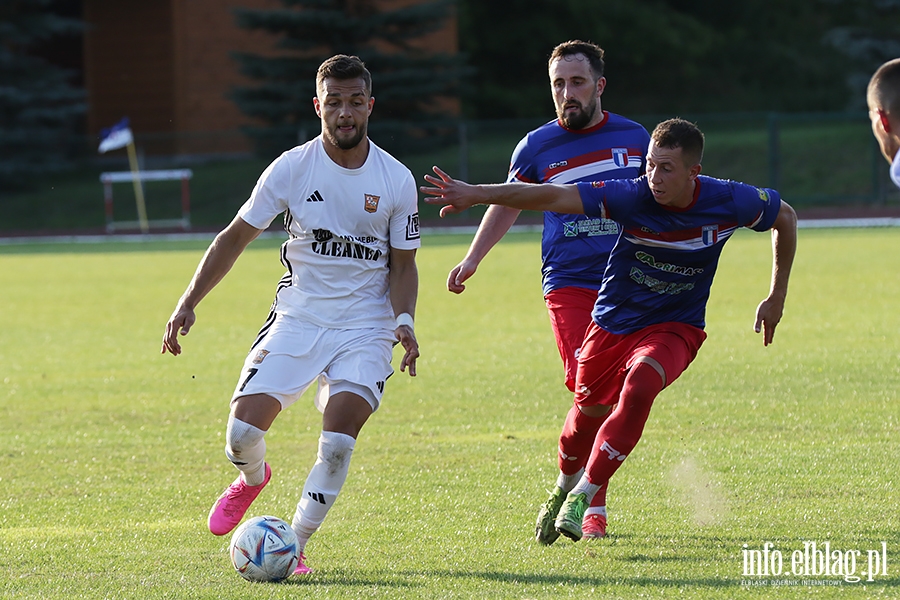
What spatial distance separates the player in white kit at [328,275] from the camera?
5.52 metres

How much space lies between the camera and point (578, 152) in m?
6.45

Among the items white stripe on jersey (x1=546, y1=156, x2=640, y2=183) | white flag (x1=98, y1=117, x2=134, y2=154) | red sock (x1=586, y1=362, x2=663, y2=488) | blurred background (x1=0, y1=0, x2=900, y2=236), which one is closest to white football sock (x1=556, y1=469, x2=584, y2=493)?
red sock (x1=586, y1=362, x2=663, y2=488)

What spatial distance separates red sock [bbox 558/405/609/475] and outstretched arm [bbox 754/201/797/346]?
880 millimetres

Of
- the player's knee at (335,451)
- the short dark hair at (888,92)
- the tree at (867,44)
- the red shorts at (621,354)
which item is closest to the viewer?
the short dark hair at (888,92)

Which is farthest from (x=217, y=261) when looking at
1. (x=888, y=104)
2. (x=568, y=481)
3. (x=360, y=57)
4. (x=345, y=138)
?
(x=360, y=57)

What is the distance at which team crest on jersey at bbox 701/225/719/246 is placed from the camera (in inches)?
218

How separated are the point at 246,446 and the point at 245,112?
32520mm

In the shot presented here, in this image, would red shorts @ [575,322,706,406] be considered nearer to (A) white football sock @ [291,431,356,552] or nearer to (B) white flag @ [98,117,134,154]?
(A) white football sock @ [291,431,356,552]

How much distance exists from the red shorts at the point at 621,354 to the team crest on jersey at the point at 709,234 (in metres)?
0.41

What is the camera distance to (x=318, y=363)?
5582 mm

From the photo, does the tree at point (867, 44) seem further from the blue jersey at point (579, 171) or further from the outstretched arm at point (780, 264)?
the outstretched arm at point (780, 264)

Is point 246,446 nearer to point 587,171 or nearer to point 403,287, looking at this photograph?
point 403,287

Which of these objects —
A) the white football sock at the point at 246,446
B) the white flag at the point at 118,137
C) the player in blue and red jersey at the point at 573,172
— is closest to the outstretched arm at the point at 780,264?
the player in blue and red jersey at the point at 573,172

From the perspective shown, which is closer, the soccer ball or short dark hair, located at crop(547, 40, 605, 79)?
the soccer ball
